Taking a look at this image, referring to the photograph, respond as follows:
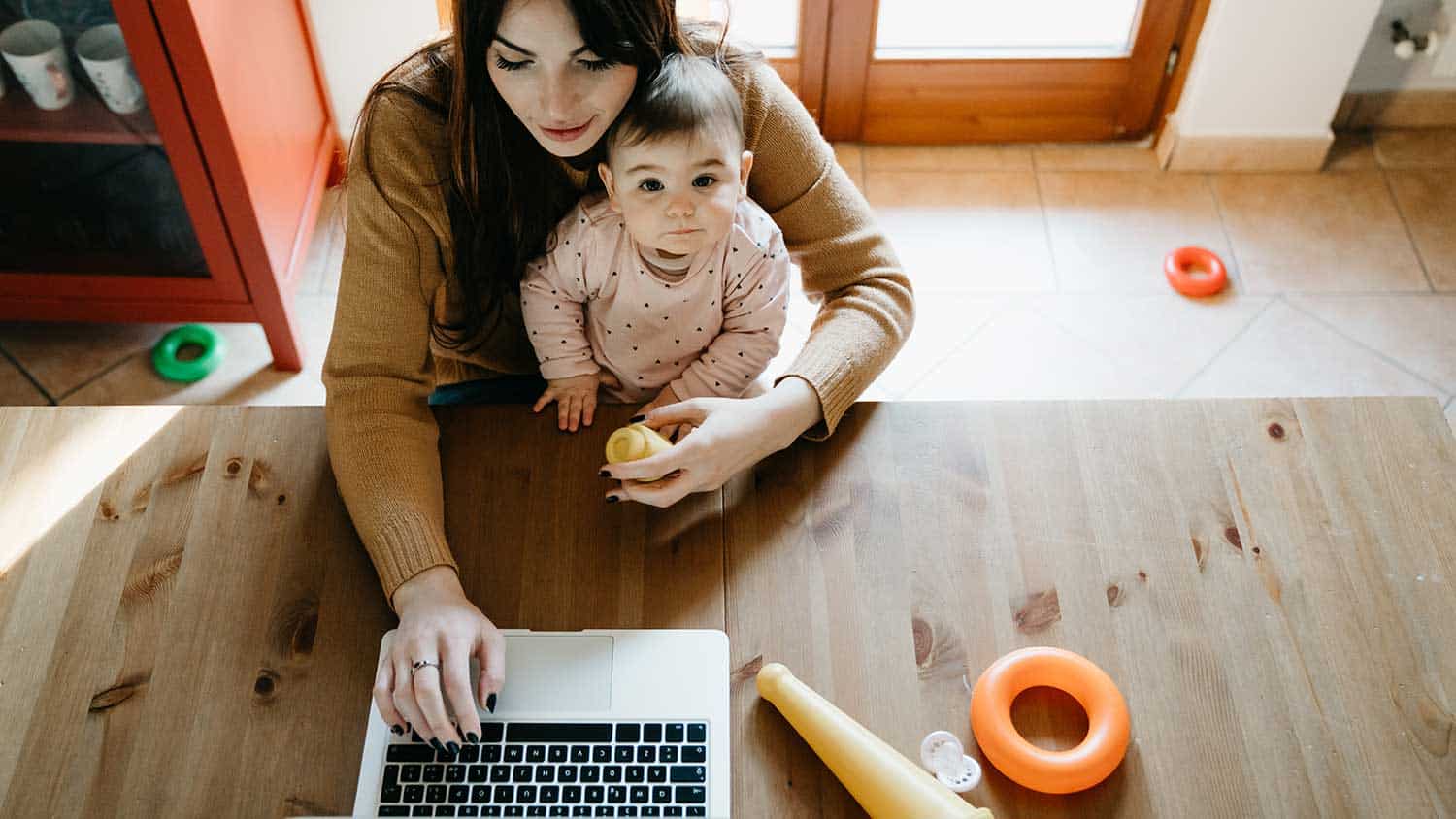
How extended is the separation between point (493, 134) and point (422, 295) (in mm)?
176

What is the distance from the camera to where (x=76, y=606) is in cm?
103

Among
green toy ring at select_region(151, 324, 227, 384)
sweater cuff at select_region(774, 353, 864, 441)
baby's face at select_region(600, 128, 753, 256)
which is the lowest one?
green toy ring at select_region(151, 324, 227, 384)

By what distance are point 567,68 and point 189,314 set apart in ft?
4.52

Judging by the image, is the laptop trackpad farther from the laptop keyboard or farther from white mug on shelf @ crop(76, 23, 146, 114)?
white mug on shelf @ crop(76, 23, 146, 114)

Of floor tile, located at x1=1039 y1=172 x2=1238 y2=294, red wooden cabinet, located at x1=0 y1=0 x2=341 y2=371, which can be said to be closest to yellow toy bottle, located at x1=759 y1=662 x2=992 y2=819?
red wooden cabinet, located at x1=0 y1=0 x2=341 y2=371

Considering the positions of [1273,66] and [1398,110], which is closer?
[1273,66]

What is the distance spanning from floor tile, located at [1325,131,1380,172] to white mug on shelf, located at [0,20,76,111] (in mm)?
2424

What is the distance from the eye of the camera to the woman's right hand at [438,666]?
0.94 metres

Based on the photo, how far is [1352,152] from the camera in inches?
103

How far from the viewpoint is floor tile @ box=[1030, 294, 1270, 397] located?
2.26 m

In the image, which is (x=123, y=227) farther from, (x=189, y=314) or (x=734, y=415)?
(x=734, y=415)

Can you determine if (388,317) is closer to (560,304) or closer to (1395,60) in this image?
(560,304)

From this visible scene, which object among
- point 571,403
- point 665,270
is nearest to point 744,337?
point 665,270

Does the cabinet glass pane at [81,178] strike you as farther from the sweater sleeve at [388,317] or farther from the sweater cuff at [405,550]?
the sweater cuff at [405,550]
